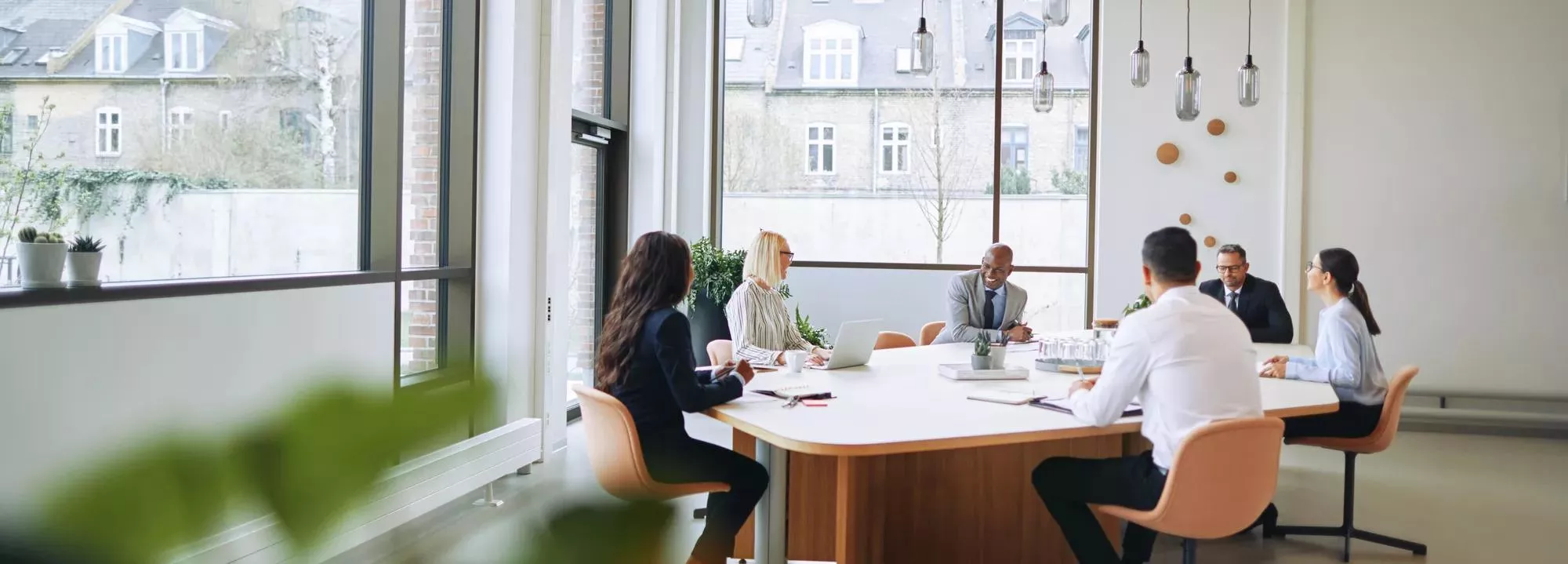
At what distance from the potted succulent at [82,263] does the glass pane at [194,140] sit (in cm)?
11

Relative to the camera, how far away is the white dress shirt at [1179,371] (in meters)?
3.03

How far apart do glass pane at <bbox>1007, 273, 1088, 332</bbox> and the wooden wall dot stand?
1.06m

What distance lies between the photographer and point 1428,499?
17.4 ft

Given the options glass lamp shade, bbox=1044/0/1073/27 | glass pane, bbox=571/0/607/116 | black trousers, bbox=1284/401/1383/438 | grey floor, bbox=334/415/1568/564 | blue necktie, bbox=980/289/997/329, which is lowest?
grey floor, bbox=334/415/1568/564

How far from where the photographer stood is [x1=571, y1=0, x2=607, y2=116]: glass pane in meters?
7.06

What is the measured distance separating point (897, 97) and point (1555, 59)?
4.51m

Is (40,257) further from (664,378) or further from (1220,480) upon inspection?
(1220,480)

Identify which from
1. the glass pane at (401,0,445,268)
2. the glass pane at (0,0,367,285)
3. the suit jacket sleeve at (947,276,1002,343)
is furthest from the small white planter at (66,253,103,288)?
the suit jacket sleeve at (947,276,1002,343)

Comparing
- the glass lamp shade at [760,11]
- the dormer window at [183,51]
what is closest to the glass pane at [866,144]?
the glass lamp shade at [760,11]

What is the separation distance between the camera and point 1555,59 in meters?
7.07

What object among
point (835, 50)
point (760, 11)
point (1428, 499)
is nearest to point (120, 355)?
point (760, 11)

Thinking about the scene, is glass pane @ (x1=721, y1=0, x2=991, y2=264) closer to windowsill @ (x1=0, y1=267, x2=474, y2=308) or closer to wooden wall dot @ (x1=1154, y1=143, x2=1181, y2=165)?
wooden wall dot @ (x1=1154, y1=143, x2=1181, y2=165)

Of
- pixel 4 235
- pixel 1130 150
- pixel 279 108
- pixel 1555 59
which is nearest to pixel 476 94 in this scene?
pixel 279 108

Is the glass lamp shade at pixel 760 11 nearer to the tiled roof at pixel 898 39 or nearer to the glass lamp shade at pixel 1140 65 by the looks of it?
the glass lamp shade at pixel 1140 65
